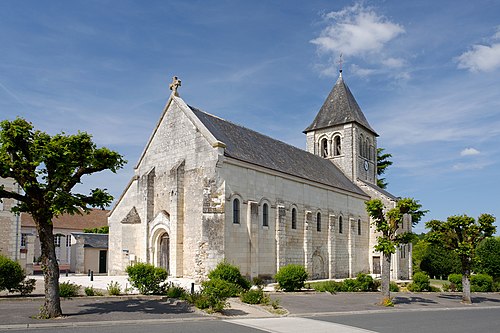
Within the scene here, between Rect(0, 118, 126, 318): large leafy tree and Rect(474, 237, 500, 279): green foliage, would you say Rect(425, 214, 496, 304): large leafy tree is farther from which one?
Rect(0, 118, 126, 318): large leafy tree

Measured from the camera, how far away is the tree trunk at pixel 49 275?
12.9 m

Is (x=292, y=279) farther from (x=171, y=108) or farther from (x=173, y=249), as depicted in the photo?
(x=171, y=108)

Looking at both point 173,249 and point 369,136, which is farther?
point 369,136

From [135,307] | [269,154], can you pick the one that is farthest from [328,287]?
[135,307]

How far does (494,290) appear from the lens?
31.8 meters

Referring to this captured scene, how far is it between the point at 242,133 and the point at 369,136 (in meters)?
19.9

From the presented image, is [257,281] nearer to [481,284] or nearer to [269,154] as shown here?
[269,154]

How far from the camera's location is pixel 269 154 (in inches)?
1227

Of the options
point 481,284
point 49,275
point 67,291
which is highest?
point 49,275

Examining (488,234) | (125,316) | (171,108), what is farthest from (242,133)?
(125,316)

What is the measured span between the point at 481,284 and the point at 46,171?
29732 millimetres

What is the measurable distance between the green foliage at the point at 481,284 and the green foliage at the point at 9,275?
2849 centimetres

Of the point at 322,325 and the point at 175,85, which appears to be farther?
the point at 175,85

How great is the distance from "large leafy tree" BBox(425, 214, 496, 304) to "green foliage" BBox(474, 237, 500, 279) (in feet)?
49.8
